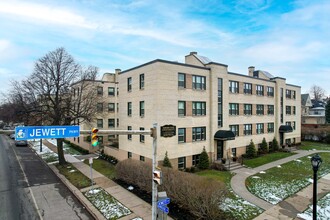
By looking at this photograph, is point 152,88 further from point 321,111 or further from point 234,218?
point 321,111

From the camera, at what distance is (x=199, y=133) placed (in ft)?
78.6

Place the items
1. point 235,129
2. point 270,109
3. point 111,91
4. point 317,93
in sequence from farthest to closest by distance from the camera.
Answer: point 317,93 < point 111,91 < point 270,109 < point 235,129

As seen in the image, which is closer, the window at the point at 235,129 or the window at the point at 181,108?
the window at the point at 181,108

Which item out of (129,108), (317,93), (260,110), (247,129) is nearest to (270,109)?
(260,110)

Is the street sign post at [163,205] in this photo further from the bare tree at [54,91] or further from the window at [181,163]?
the bare tree at [54,91]

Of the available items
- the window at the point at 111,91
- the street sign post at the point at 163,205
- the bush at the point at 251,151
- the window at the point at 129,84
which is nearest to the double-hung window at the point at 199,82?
the window at the point at 129,84

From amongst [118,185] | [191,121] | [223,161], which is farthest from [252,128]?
[118,185]

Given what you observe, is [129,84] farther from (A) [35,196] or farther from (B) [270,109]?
(B) [270,109]

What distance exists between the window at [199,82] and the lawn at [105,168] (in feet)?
40.5

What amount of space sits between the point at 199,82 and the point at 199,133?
5.60 meters

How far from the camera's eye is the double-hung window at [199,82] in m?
23.5

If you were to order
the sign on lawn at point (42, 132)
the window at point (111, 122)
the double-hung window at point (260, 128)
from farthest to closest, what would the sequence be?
the window at point (111, 122)
the double-hung window at point (260, 128)
the sign on lawn at point (42, 132)

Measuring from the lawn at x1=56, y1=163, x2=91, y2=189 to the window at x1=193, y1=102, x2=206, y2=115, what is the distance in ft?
41.1

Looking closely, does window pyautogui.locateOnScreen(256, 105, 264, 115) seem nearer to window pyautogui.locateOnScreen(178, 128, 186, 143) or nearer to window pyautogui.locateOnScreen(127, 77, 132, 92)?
window pyautogui.locateOnScreen(178, 128, 186, 143)
